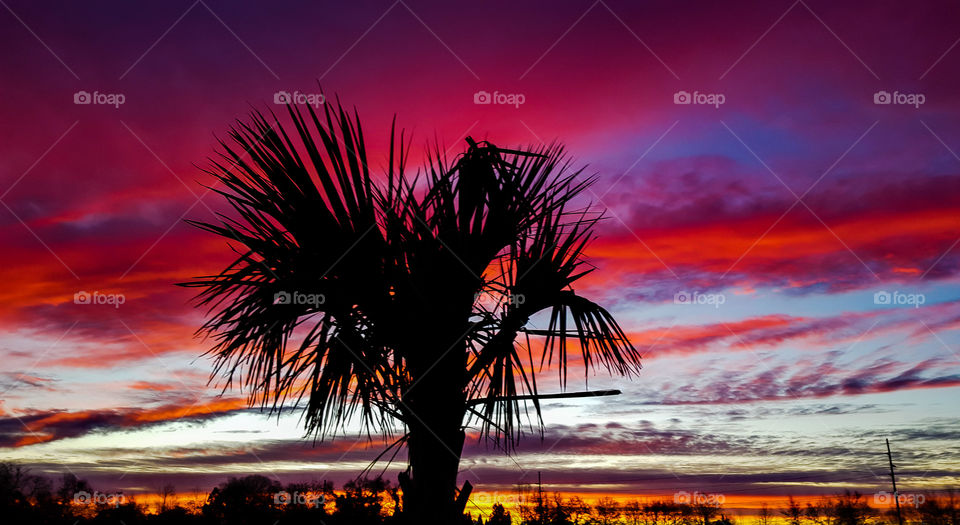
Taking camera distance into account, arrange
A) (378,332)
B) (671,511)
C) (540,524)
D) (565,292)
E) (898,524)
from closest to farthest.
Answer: (378,332), (565,292), (540,524), (671,511), (898,524)

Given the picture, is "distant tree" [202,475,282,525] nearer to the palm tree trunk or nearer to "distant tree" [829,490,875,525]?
the palm tree trunk

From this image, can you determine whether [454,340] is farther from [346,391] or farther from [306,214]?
[306,214]

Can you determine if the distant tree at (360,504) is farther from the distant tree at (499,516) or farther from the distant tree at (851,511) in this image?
the distant tree at (851,511)

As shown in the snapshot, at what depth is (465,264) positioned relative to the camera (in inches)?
223

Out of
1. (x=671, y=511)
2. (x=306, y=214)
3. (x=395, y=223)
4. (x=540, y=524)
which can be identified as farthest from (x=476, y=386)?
(x=671, y=511)

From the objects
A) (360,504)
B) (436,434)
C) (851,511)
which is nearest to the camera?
(436,434)

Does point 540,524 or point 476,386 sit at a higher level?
point 476,386

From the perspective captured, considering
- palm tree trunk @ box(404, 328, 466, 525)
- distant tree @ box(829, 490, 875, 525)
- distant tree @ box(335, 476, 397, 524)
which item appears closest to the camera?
palm tree trunk @ box(404, 328, 466, 525)

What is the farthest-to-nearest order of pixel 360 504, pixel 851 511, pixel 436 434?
pixel 851 511, pixel 360 504, pixel 436 434

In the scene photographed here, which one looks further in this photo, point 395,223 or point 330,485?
point 330,485

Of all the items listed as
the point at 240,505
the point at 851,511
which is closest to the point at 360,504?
the point at 240,505

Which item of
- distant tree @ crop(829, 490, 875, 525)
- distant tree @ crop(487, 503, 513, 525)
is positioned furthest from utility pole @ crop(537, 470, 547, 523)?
distant tree @ crop(829, 490, 875, 525)

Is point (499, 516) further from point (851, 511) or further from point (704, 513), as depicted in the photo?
point (851, 511)

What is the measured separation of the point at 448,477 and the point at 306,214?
2.23 meters
